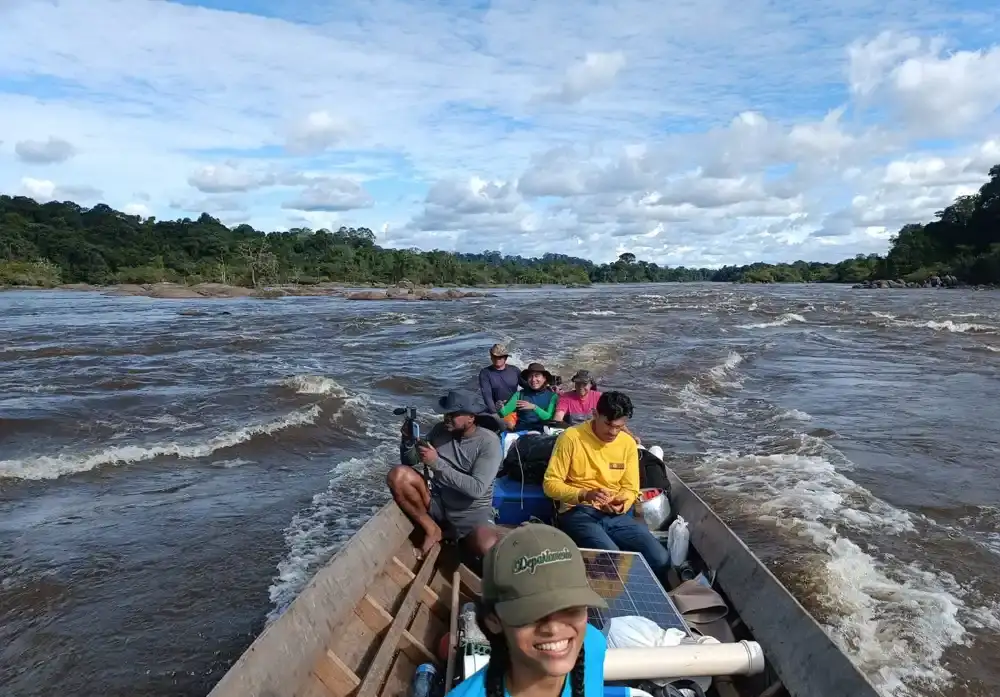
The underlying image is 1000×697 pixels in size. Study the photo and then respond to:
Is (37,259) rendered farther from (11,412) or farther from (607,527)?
(607,527)

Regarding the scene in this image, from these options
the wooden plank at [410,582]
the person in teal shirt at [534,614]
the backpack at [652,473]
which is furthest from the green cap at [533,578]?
the backpack at [652,473]

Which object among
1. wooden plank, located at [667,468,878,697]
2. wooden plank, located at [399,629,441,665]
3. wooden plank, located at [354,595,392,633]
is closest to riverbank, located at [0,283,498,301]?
wooden plank, located at [667,468,878,697]

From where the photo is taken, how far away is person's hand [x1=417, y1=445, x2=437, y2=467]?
506 cm

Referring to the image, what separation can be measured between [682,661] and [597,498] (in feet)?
5.90

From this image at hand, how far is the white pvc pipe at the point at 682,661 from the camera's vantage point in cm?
321

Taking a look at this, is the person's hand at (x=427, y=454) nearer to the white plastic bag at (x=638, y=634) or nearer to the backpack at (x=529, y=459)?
the backpack at (x=529, y=459)

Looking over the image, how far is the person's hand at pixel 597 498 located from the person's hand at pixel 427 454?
3.86ft

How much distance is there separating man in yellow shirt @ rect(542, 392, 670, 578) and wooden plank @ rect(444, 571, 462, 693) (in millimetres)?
981

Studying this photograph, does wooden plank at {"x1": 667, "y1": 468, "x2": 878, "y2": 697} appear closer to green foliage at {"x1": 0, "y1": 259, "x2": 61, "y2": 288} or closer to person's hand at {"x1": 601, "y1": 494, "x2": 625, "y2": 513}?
person's hand at {"x1": 601, "y1": 494, "x2": 625, "y2": 513}

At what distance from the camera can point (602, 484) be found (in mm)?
5250

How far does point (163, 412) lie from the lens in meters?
13.7

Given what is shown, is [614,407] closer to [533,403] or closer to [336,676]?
[336,676]

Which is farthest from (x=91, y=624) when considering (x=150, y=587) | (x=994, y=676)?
(x=994, y=676)

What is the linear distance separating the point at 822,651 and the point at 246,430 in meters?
10.8
